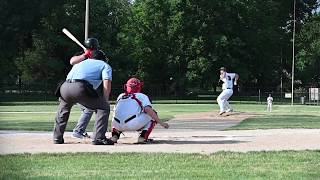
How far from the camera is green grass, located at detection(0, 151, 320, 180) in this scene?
717 cm

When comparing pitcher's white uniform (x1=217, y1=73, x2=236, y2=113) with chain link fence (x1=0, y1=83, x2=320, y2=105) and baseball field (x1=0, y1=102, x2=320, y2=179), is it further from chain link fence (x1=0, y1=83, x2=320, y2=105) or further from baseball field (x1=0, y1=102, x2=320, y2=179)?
chain link fence (x1=0, y1=83, x2=320, y2=105)

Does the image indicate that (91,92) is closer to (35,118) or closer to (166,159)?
(166,159)

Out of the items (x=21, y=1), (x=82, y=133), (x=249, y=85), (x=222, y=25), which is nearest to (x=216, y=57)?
(x=222, y=25)

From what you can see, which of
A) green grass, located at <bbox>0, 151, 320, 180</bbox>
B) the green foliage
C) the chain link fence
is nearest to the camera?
green grass, located at <bbox>0, 151, 320, 180</bbox>

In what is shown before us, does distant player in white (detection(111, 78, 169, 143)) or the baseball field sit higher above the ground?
distant player in white (detection(111, 78, 169, 143))

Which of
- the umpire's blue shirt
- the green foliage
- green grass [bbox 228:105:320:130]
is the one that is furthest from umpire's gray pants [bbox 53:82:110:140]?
the green foliage

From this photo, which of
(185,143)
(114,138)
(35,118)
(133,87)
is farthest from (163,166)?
(35,118)

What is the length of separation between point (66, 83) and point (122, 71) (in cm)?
5017

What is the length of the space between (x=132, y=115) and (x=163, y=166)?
3.17m

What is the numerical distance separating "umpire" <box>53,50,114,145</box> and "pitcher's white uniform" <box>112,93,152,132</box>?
63cm

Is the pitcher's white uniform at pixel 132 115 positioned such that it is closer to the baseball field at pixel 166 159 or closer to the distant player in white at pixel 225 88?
the baseball field at pixel 166 159

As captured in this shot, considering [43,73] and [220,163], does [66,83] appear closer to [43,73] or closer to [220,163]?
[220,163]

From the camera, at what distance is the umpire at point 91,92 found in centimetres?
1024

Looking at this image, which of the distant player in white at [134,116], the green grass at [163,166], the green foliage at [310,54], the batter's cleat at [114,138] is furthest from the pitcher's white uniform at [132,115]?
the green foliage at [310,54]
